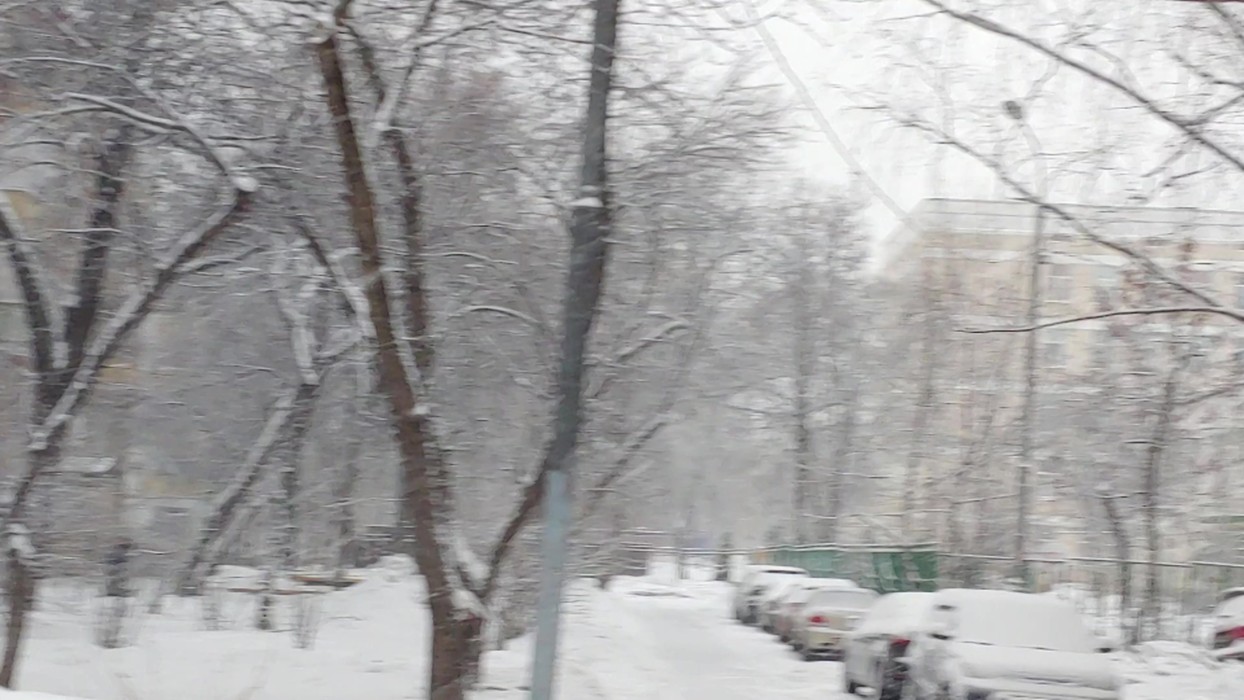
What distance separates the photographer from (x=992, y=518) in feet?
93.2

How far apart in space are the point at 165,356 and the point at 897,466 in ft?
70.2

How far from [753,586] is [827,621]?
20.7ft

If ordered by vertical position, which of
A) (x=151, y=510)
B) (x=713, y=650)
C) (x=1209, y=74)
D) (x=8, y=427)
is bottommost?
(x=713, y=650)

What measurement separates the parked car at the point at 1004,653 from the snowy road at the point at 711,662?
3092mm

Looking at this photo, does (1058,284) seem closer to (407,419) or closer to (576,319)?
(576,319)

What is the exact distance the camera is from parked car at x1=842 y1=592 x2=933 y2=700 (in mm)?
15047

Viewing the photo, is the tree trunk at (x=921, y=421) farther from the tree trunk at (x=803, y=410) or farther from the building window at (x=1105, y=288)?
the building window at (x=1105, y=288)

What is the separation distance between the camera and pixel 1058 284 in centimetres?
1839

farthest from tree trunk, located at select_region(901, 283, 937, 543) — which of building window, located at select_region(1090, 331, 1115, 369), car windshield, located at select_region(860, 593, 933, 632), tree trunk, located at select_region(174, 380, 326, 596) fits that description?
tree trunk, located at select_region(174, 380, 326, 596)

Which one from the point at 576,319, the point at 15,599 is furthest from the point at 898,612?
the point at 15,599

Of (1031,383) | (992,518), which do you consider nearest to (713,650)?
(1031,383)

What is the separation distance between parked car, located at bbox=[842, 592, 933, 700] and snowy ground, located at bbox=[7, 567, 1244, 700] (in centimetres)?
77

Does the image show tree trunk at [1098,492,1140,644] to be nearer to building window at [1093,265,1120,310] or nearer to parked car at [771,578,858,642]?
parked car at [771,578,858,642]

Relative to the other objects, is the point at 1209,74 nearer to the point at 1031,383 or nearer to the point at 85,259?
the point at 85,259
